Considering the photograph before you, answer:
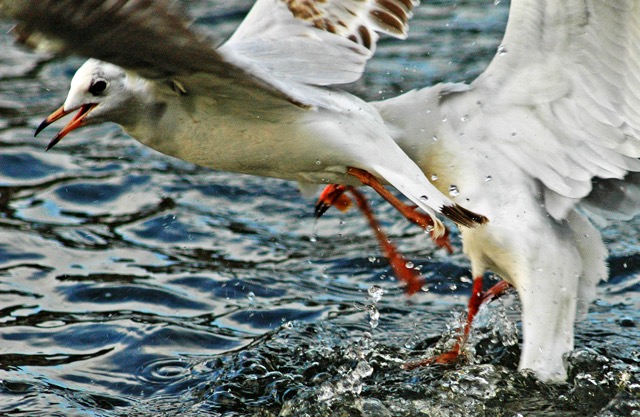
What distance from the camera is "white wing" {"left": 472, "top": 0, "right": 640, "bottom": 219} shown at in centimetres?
473

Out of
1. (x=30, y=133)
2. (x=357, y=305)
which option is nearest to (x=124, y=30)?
(x=357, y=305)

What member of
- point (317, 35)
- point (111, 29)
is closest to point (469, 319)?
point (317, 35)

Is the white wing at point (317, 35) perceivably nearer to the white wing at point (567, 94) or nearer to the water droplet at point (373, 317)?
the white wing at point (567, 94)

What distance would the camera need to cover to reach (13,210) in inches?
283

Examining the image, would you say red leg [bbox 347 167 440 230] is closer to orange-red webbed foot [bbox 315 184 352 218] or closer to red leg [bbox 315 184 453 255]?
red leg [bbox 315 184 453 255]

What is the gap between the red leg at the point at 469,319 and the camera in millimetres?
5516

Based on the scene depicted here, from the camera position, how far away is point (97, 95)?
4.99 meters

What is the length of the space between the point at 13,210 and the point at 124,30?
3551 millimetres

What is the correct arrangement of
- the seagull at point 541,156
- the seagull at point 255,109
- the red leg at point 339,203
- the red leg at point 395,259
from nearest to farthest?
the seagull at point 255,109
the seagull at point 541,156
the red leg at point 339,203
the red leg at point 395,259

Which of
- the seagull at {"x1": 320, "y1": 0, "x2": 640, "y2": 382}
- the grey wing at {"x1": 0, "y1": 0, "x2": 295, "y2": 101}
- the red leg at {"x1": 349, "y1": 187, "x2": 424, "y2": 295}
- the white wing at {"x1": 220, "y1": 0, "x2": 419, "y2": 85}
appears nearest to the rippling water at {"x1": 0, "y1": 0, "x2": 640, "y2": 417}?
the red leg at {"x1": 349, "y1": 187, "x2": 424, "y2": 295}

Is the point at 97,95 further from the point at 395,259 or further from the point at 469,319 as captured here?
the point at 469,319

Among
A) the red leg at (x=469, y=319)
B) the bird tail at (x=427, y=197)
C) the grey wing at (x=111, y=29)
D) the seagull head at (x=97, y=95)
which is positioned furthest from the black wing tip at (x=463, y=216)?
the seagull head at (x=97, y=95)

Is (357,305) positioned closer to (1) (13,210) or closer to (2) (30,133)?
(1) (13,210)

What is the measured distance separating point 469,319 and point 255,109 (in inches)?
64.9
